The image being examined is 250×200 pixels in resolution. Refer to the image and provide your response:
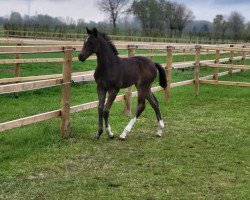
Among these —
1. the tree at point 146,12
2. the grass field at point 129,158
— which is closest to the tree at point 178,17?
the tree at point 146,12

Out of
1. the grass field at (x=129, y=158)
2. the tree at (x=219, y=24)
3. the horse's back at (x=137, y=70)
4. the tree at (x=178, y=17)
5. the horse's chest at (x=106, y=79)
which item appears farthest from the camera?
the tree at (x=219, y=24)

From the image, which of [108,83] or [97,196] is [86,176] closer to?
[97,196]

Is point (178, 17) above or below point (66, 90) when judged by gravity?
above

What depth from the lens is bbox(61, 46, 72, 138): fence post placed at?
6746 millimetres

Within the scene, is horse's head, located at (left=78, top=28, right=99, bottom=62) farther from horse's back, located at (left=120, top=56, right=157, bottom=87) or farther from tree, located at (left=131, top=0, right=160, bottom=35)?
tree, located at (left=131, top=0, right=160, bottom=35)

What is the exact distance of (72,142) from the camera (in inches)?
264

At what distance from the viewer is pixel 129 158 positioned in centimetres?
596

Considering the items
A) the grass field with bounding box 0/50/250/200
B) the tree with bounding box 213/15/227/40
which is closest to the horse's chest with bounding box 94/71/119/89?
the grass field with bounding box 0/50/250/200

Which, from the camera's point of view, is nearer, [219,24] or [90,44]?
[90,44]

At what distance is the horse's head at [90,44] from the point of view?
6.46 metres

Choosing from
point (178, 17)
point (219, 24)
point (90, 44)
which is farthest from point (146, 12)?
point (90, 44)

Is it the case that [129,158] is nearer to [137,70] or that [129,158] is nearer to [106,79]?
[106,79]

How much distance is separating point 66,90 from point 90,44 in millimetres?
836

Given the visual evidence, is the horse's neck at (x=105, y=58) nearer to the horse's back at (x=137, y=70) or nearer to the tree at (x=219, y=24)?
the horse's back at (x=137, y=70)
